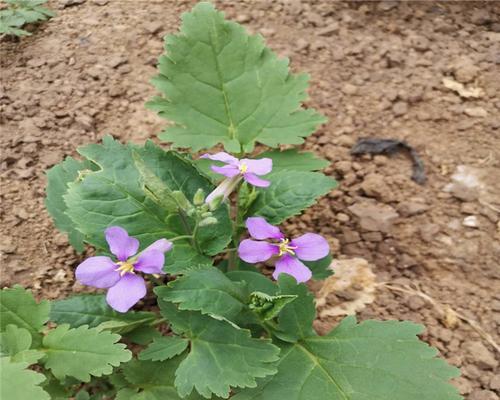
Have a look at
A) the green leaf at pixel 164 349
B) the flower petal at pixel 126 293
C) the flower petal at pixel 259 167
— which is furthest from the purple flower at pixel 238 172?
the green leaf at pixel 164 349

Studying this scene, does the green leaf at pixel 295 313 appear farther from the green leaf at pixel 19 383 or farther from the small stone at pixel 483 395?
the green leaf at pixel 19 383

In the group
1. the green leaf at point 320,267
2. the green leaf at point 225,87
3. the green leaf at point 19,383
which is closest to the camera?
the green leaf at point 19,383

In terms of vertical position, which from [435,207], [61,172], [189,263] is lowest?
[435,207]

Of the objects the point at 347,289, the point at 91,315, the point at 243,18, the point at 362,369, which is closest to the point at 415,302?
the point at 347,289

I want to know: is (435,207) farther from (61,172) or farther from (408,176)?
(61,172)

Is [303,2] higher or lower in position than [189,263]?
higher

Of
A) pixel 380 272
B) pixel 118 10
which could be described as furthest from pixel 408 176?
pixel 118 10

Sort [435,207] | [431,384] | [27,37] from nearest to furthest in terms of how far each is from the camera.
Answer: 1. [431,384]
2. [435,207]
3. [27,37]
